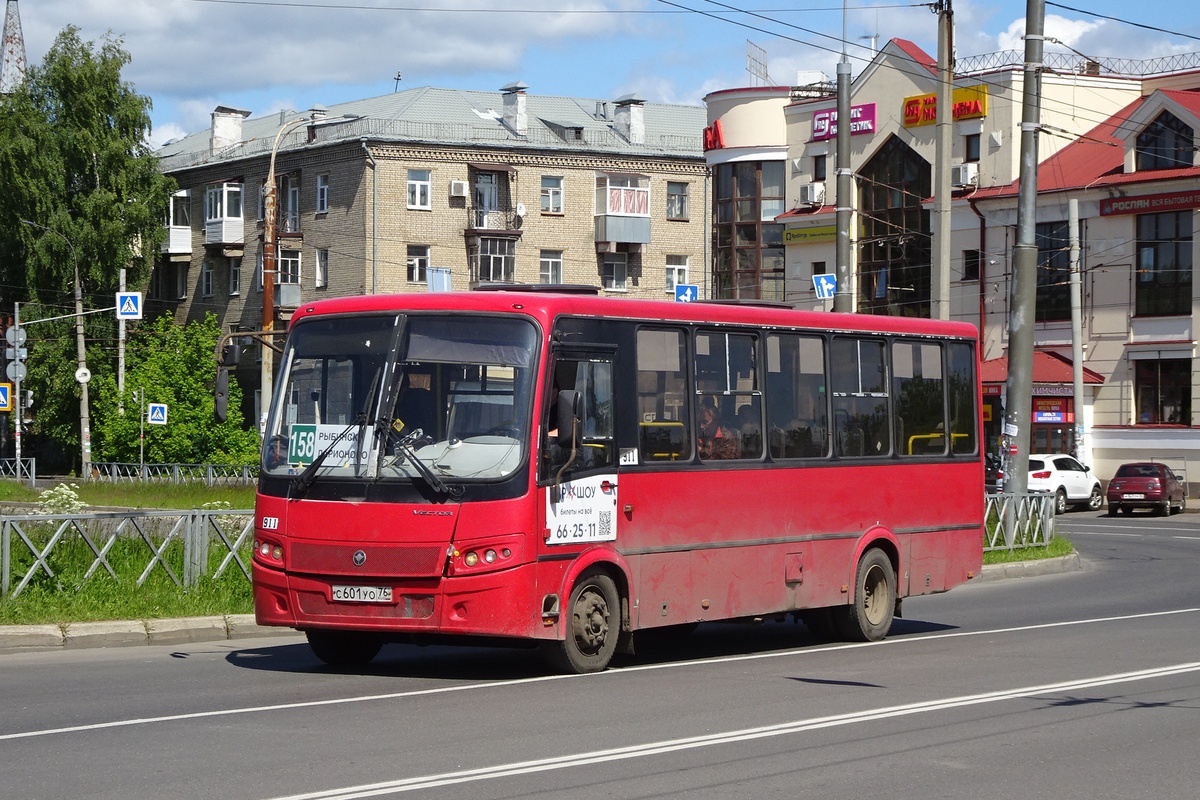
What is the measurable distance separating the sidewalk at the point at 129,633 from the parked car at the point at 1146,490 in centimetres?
3475

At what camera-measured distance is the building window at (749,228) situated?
66.8 meters

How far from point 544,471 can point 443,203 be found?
55.6 m

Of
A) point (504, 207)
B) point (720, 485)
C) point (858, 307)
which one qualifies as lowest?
point (720, 485)

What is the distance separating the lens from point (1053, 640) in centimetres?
1502

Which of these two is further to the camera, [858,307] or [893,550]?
[858,307]

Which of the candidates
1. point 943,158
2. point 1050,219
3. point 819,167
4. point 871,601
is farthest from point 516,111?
point 871,601

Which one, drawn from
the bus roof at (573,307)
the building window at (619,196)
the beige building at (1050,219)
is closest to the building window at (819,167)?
the beige building at (1050,219)

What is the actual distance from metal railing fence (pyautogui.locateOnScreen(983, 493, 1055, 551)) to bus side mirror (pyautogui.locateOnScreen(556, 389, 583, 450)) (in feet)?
46.9

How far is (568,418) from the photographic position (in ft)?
38.4

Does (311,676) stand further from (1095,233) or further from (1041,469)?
(1095,233)

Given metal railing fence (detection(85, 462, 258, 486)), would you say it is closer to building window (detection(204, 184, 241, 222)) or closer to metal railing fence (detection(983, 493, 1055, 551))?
building window (detection(204, 184, 241, 222))

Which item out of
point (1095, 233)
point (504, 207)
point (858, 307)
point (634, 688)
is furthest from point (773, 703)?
point (504, 207)

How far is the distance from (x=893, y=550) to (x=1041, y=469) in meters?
32.6

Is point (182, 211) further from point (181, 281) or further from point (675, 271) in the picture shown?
point (675, 271)
